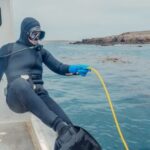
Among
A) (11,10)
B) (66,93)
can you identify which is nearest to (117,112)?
(66,93)

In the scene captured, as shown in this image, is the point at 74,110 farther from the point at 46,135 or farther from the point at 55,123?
the point at 55,123

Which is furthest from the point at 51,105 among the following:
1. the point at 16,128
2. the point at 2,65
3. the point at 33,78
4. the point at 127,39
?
the point at 127,39

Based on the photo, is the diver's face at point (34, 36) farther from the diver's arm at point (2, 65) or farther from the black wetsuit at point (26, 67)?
the diver's arm at point (2, 65)

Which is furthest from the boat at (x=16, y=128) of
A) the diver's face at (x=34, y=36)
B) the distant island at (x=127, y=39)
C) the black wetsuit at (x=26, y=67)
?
the distant island at (x=127, y=39)

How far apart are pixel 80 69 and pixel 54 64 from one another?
392 mm

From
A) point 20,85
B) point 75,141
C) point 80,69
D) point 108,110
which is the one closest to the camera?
point 75,141

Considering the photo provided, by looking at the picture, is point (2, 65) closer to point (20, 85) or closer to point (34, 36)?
point (34, 36)

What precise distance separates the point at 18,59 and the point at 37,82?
304 mm

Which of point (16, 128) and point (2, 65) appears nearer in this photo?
point (2, 65)

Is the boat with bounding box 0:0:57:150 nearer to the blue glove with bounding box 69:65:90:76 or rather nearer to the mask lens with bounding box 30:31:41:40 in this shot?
the blue glove with bounding box 69:65:90:76

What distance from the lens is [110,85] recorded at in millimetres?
13383

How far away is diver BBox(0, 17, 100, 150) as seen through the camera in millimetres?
3145

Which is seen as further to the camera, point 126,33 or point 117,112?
point 126,33

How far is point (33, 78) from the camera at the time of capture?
364 cm
